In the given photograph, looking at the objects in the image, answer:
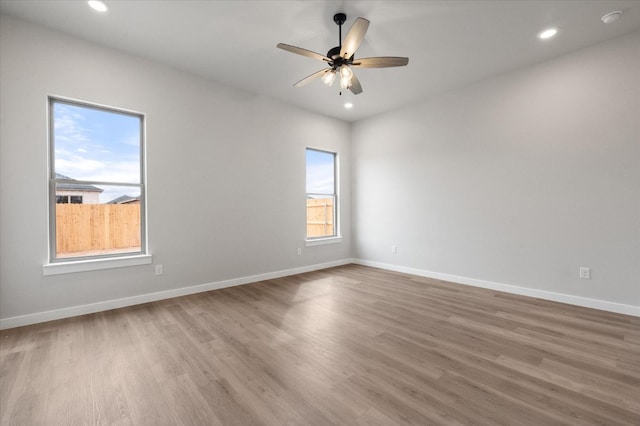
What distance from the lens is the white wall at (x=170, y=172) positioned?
2.72m

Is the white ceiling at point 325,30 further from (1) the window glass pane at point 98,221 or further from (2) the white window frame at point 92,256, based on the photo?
(1) the window glass pane at point 98,221

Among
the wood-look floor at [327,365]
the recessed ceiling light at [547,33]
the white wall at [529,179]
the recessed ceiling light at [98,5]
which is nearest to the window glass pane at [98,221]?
the wood-look floor at [327,365]

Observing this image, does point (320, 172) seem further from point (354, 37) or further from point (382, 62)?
point (354, 37)

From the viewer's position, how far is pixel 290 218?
488 centimetres

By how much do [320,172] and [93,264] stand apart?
152 inches

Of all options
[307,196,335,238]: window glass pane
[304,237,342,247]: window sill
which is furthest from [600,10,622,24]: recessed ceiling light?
[304,237,342,247]: window sill

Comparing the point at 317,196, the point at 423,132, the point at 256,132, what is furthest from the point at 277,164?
the point at 423,132

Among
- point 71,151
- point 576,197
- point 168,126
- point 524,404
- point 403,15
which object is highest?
point 403,15

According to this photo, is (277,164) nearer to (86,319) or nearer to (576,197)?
(86,319)

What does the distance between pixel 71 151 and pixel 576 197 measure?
593cm

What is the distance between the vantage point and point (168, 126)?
3607 millimetres

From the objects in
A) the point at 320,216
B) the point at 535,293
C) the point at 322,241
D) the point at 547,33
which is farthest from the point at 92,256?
the point at 547,33

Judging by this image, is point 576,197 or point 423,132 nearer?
point 576,197

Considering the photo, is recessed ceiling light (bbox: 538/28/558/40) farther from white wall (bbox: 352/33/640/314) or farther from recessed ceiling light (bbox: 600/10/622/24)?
white wall (bbox: 352/33/640/314)
